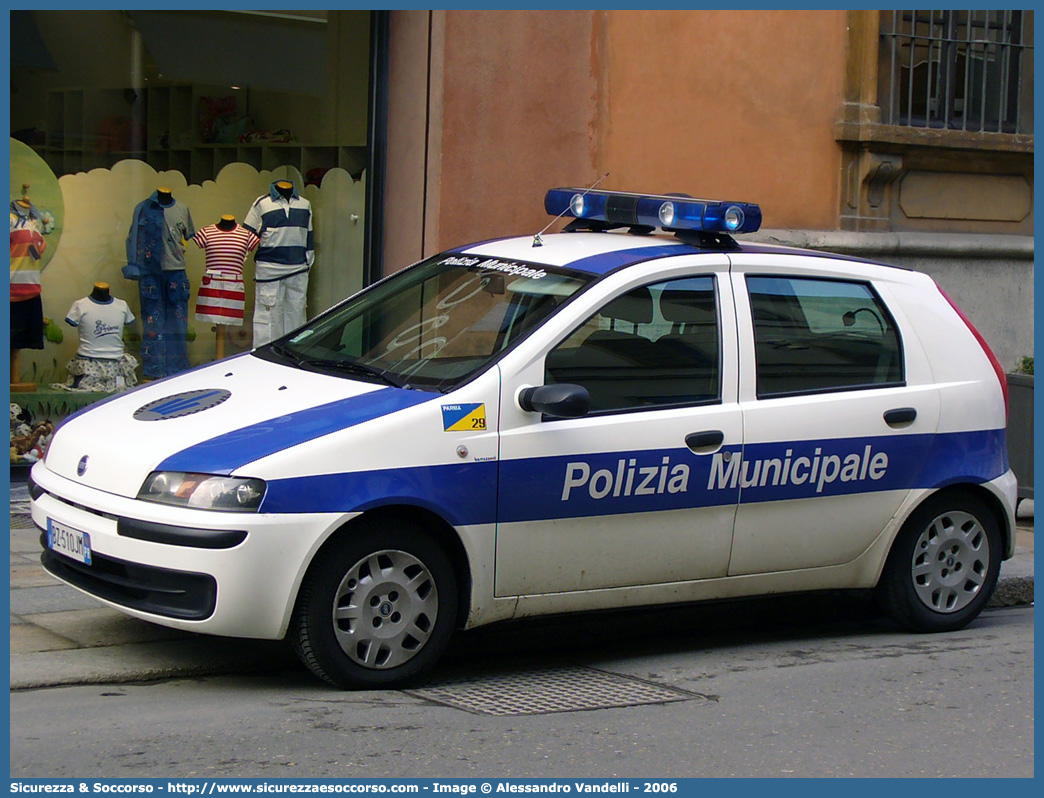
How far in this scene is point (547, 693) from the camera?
5.59 m

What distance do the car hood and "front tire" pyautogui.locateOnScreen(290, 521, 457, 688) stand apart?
1.43 ft

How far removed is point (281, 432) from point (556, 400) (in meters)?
1.02

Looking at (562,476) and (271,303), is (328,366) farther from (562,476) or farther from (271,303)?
(271,303)

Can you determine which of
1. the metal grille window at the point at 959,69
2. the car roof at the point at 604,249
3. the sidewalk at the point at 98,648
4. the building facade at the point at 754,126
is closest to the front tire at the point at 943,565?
the car roof at the point at 604,249

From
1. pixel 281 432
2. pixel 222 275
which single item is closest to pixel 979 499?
pixel 281 432

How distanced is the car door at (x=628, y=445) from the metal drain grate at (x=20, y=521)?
397 cm

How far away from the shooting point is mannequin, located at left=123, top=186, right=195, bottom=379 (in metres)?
10.5

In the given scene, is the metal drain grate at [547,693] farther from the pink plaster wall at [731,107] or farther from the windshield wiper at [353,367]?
the pink plaster wall at [731,107]

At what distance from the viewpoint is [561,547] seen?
571 centimetres

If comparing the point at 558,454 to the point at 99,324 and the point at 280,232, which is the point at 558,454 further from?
the point at 280,232

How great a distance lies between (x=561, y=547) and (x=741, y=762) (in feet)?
4.08

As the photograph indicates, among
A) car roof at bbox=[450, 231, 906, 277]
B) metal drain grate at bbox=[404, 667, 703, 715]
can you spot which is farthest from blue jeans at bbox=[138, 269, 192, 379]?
metal drain grate at bbox=[404, 667, 703, 715]

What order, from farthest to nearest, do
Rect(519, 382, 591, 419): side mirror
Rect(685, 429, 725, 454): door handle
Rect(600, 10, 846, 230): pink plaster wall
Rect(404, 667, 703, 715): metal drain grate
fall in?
Rect(600, 10, 846, 230): pink plaster wall < Rect(685, 429, 725, 454): door handle < Rect(519, 382, 591, 419): side mirror < Rect(404, 667, 703, 715): metal drain grate

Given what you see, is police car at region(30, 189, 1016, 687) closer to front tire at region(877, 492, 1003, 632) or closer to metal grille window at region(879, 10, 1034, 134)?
front tire at region(877, 492, 1003, 632)
